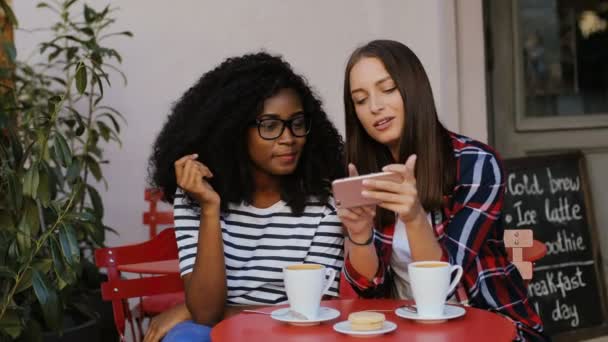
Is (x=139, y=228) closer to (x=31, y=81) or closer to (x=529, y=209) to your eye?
(x=31, y=81)

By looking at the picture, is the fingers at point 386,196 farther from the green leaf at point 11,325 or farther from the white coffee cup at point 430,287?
the green leaf at point 11,325

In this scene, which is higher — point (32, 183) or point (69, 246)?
point (32, 183)

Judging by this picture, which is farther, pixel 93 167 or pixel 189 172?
pixel 93 167

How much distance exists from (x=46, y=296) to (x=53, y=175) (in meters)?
Result: 0.94

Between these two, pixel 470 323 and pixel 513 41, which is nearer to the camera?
pixel 470 323

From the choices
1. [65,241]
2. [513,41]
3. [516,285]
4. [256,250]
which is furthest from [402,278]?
[513,41]

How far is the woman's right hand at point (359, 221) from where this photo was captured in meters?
2.02

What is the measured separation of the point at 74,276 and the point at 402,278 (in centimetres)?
113

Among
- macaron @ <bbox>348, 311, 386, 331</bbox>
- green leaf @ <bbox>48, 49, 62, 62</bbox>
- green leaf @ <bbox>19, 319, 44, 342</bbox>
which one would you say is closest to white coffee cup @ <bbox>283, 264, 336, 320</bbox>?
macaron @ <bbox>348, 311, 386, 331</bbox>

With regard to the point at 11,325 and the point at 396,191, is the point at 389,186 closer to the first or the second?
the point at 396,191

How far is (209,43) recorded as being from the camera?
431 centimetres

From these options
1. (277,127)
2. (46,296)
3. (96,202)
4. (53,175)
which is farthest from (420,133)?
(96,202)

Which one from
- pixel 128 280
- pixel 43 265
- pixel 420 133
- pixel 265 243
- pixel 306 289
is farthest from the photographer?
pixel 43 265

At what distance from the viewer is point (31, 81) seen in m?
4.13
